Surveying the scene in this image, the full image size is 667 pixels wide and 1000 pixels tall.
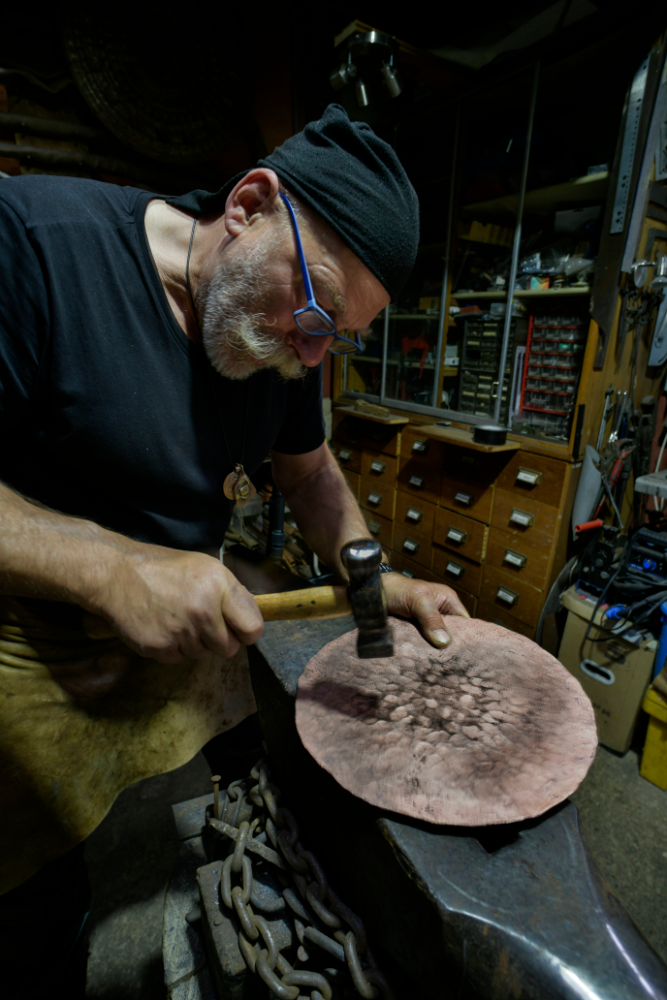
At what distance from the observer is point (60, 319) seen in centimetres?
99

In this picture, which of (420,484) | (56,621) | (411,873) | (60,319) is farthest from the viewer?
(420,484)

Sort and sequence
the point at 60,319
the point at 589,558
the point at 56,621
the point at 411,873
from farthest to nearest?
the point at 589,558
the point at 56,621
the point at 60,319
the point at 411,873

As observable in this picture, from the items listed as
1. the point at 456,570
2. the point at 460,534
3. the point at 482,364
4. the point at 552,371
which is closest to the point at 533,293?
the point at 552,371

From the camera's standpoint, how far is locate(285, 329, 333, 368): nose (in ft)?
3.85

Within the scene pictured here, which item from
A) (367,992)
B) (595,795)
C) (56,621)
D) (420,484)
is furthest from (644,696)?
(56,621)

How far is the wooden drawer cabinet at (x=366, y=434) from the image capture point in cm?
369

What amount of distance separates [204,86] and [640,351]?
10.4 ft

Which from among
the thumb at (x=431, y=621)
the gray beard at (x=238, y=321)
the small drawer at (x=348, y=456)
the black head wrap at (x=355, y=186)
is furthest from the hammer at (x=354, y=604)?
the small drawer at (x=348, y=456)

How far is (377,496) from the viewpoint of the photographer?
154 inches

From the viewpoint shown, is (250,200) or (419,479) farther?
(419,479)

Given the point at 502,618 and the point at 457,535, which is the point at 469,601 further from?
the point at 457,535

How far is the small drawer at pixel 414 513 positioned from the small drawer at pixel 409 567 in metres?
0.26

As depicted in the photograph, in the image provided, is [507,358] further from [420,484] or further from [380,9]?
[380,9]

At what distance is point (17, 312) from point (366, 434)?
3.12m
